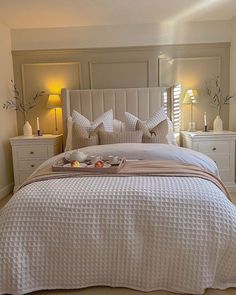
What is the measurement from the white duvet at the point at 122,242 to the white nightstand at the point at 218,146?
87.0 inches

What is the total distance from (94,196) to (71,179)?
0.37 metres

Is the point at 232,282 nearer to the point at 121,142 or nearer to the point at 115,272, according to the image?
the point at 115,272

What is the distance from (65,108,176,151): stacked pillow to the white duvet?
1.58 metres

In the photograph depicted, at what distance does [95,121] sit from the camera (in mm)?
4078

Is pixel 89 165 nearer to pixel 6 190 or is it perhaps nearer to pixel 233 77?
pixel 6 190

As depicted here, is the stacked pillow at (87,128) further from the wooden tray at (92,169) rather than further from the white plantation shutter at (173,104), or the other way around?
the wooden tray at (92,169)

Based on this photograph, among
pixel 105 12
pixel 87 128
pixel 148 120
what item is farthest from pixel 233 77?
pixel 87 128

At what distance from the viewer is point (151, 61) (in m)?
4.48

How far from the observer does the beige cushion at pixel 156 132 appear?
3562 millimetres

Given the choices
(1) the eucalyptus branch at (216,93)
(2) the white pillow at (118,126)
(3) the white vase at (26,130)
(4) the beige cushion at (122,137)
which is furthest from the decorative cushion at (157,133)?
(3) the white vase at (26,130)

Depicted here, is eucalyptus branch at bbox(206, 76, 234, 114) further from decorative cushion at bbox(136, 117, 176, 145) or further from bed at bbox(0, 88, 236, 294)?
bed at bbox(0, 88, 236, 294)

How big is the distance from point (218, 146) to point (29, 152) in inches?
105

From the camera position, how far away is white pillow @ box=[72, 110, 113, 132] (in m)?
3.98

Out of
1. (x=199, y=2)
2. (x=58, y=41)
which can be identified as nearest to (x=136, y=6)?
(x=199, y=2)
